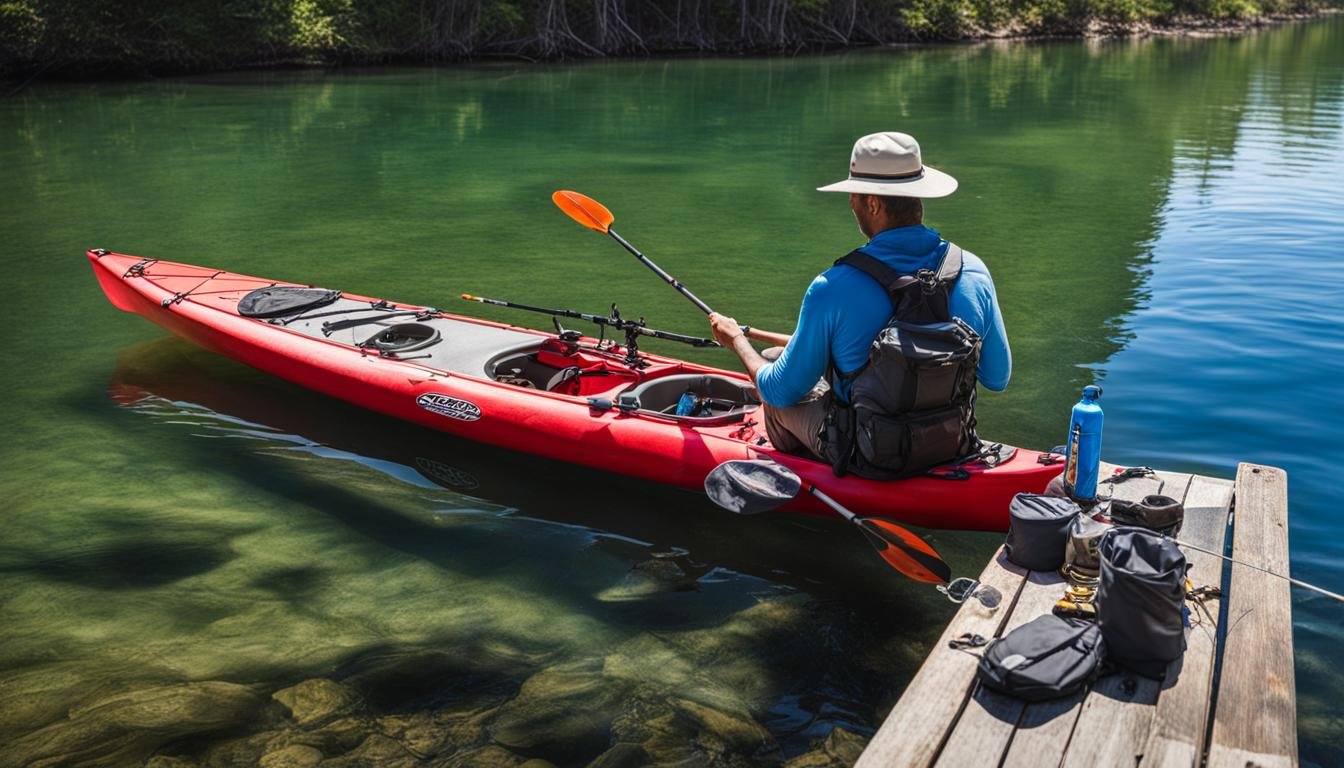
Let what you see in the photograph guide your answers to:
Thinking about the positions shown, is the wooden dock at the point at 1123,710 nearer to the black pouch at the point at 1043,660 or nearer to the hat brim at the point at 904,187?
the black pouch at the point at 1043,660

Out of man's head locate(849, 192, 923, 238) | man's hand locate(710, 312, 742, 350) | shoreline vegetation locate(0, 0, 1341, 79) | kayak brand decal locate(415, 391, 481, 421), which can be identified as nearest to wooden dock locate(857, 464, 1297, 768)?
man's head locate(849, 192, 923, 238)

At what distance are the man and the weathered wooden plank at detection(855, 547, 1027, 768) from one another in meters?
1.06

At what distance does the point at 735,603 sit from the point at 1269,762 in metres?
2.01

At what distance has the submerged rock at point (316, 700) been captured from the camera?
338 centimetres

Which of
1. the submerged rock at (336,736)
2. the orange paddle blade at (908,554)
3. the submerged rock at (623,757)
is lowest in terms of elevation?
the submerged rock at (623,757)

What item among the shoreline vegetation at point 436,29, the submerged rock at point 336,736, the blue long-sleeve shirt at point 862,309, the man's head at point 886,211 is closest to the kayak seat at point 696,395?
the blue long-sleeve shirt at point 862,309

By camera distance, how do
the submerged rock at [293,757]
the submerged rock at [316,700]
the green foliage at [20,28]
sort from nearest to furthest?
1. the submerged rock at [293,757]
2. the submerged rock at [316,700]
3. the green foliage at [20,28]

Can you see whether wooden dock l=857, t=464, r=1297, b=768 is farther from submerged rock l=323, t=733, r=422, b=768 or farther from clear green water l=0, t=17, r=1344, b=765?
submerged rock l=323, t=733, r=422, b=768

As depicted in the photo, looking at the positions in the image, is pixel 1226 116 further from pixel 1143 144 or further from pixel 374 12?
pixel 374 12

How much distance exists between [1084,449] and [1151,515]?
30cm

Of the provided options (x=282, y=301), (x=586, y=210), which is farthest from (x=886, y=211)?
(x=282, y=301)

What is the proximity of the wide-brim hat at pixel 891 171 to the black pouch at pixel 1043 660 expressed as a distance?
1512 millimetres

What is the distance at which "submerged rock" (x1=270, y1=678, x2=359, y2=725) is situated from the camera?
3.38m

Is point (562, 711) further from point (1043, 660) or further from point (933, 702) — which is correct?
point (1043, 660)
